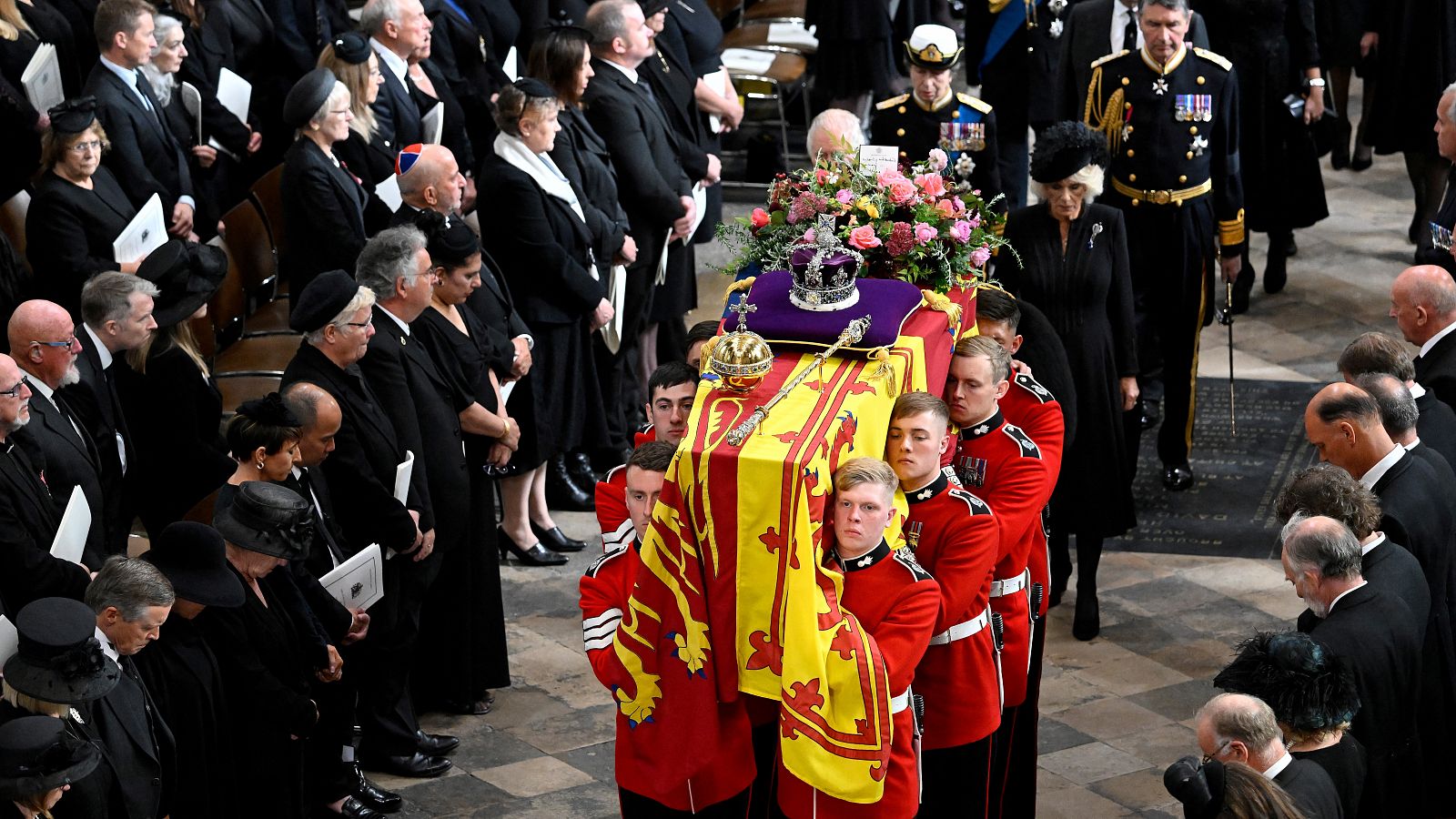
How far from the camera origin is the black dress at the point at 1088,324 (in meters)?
7.96

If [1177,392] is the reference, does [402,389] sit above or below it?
above

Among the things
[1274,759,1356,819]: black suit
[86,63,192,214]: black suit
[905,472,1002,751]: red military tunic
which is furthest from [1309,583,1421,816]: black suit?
[86,63,192,214]: black suit

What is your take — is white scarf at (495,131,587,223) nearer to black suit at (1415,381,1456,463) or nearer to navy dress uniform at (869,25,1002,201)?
navy dress uniform at (869,25,1002,201)

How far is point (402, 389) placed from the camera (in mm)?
6996

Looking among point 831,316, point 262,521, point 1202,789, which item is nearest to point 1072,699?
point 831,316

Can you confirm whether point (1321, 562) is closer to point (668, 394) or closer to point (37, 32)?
point (668, 394)

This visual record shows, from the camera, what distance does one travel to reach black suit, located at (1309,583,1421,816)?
220 inches

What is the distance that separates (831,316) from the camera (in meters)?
5.68

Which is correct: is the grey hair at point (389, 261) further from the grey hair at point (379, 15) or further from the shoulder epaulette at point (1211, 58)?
the shoulder epaulette at point (1211, 58)

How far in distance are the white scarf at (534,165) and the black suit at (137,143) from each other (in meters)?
1.41

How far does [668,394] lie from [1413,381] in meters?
2.71

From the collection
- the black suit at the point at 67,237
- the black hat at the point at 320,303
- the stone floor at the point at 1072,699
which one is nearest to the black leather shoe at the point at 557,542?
the stone floor at the point at 1072,699

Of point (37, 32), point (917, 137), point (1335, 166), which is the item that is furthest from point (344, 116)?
point (1335, 166)

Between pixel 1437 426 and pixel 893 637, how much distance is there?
8.36 ft
